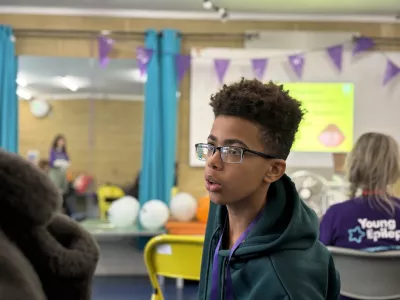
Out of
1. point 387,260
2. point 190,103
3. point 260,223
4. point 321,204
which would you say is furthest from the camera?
point 190,103

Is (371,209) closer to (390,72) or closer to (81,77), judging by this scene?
(390,72)

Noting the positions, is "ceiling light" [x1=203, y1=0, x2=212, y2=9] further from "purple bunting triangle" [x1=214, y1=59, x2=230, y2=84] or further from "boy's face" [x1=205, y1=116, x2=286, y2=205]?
"boy's face" [x1=205, y1=116, x2=286, y2=205]

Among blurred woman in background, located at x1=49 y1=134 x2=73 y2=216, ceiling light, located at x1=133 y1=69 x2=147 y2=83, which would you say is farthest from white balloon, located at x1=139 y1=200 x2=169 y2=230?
ceiling light, located at x1=133 y1=69 x2=147 y2=83

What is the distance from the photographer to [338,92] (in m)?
4.71

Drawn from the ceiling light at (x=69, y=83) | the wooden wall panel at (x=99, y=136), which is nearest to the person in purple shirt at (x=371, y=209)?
the wooden wall panel at (x=99, y=136)

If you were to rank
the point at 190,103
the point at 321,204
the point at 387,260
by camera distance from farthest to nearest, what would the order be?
the point at 190,103, the point at 321,204, the point at 387,260

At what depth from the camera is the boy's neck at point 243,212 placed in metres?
1.02

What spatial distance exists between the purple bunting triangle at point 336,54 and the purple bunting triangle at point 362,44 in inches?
6.4

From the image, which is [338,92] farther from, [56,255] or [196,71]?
[56,255]

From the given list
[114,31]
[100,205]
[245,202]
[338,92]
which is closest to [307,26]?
[338,92]

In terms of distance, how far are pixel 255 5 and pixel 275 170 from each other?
385cm

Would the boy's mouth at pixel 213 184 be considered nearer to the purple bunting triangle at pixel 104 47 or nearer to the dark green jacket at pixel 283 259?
the dark green jacket at pixel 283 259

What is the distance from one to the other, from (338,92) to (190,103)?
149 centimetres

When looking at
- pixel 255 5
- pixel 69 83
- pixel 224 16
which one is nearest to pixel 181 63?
pixel 224 16
